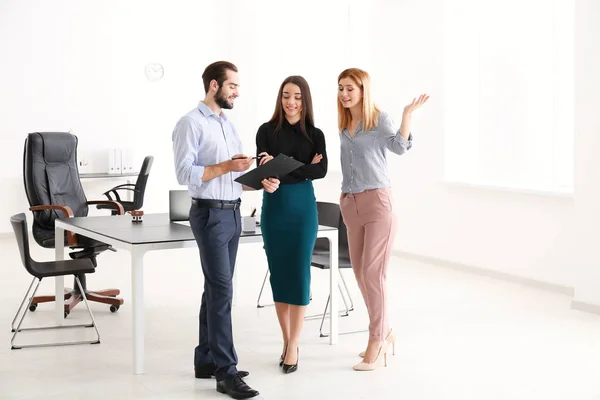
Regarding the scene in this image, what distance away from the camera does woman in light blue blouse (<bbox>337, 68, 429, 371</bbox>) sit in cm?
463

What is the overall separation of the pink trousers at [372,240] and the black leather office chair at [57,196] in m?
2.32

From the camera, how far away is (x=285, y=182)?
14.8 feet

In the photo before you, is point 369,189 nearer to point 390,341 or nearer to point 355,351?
point 390,341

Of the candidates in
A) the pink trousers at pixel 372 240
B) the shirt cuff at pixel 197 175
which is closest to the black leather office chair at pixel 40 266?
the shirt cuff at pixel 197 175

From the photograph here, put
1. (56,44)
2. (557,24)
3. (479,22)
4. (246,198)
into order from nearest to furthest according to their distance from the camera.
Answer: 1. (557,24)
2. (479,22)
3. (56,44)
4. (246,198)

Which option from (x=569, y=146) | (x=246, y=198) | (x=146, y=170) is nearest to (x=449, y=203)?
(x=569, y=146)

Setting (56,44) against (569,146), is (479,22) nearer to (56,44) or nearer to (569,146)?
(569,146)

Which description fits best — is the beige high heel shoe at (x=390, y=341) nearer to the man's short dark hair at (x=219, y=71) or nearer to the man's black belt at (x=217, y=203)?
the man's black belt at (x=217, y=203)

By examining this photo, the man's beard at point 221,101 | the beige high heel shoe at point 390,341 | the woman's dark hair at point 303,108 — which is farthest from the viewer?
the beige high heel shoe at point 390,341

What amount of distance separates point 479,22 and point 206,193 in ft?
15.1

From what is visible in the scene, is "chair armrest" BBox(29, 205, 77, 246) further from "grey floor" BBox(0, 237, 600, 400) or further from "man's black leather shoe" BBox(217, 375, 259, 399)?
"man's black leather shoe" BBox(217, 375, 259, 399)

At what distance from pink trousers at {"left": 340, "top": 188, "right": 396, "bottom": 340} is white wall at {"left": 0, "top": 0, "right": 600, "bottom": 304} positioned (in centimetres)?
273

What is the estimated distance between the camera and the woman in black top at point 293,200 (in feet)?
14.8

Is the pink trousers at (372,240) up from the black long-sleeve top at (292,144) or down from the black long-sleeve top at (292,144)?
down
